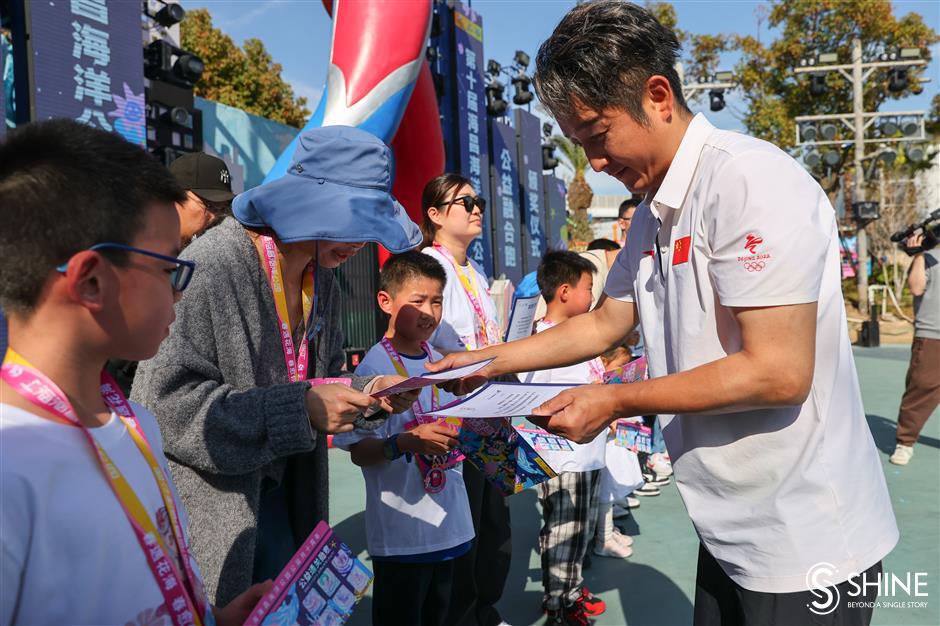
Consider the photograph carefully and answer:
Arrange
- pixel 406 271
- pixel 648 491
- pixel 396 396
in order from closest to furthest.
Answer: pixel 396 396
pixel 406 271
pixel 648 491

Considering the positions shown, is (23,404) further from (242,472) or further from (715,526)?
(715,526)

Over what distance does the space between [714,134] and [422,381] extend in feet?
2.94

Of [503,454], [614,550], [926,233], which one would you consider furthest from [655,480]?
[503,454]

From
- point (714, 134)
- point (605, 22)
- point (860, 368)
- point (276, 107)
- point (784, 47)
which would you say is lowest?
point (860, 368)

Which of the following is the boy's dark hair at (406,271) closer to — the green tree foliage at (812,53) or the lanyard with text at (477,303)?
the lanyard with text at (477,303)

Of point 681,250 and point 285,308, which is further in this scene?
point 285,308

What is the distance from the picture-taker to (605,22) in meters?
1.59

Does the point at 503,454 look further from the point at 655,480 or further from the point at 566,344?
the point at 655,480

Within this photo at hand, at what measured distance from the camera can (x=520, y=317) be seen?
3.40 metres

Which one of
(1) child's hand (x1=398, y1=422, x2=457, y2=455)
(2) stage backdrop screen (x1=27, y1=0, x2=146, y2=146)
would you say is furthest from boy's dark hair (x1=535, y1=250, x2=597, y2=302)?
(2) stage backdrop screen (x1=27, y1=0, x2=146, y2=146)

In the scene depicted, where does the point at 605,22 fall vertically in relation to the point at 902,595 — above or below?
above

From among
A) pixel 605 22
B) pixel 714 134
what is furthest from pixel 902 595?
pixel 605 22

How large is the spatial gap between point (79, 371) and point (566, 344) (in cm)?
142

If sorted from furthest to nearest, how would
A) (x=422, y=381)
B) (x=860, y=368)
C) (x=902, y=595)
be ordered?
(x=860, y=368) < (x=902, y=595) < (x=422, y=381)
